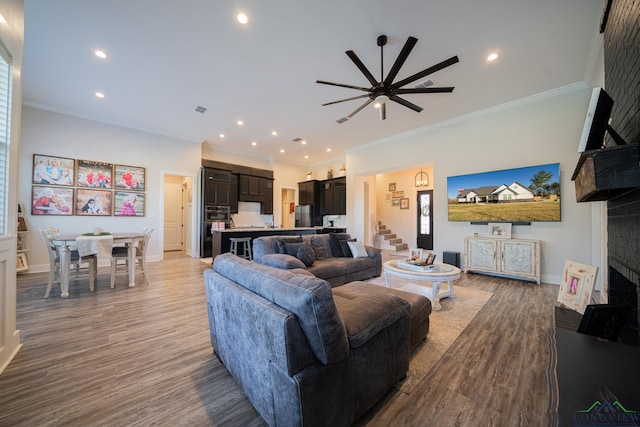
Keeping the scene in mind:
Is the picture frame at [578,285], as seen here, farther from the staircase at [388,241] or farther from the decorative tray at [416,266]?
the staircase at [388,241]

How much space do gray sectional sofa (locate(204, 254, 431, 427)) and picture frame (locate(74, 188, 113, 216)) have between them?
224 inches

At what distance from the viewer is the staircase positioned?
8.21 m

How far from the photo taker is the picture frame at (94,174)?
514 cm

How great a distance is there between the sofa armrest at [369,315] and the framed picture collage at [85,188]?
6.52 meters

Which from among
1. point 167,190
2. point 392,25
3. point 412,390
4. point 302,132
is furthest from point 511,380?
point 167,190

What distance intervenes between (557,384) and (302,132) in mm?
6226

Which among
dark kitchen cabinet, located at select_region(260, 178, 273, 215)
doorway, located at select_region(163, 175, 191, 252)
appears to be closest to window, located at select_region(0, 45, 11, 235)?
dark kitchen cabinet, located at select_region(260, 178, 273, 215)

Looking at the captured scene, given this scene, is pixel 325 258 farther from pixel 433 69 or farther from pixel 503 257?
pixel 503 257

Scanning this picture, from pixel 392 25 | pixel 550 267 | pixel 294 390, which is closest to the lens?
pixel 294 390

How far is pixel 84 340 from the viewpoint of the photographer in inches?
85.5

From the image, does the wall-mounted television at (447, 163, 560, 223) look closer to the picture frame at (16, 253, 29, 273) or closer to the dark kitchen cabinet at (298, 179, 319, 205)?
the dark kitchen cabinet at (298, 179, 319, 205)

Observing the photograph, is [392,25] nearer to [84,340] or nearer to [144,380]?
[144,380]

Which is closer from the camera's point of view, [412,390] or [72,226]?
[412,390]

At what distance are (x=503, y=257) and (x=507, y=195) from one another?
1.21m
